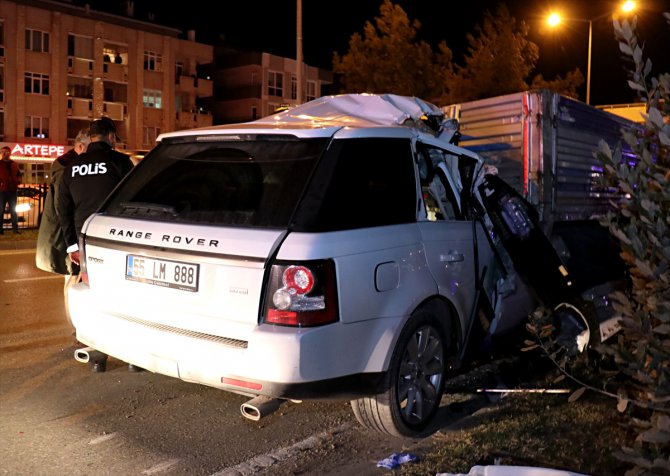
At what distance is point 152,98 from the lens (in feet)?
163

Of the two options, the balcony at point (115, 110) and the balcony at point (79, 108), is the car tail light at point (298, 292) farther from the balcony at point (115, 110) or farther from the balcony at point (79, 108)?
the balcony at point (115, 110)

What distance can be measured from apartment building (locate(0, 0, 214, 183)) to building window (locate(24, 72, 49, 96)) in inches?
2.3

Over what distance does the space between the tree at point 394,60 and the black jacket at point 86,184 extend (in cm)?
2199

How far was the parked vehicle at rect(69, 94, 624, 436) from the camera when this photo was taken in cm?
353

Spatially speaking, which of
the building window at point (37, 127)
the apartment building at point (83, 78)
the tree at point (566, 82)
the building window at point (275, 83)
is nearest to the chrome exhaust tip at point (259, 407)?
the tree at point (566, 82)

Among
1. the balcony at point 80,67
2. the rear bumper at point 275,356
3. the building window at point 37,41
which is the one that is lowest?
the rear bumper at point 275,356

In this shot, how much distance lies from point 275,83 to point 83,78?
15997mm

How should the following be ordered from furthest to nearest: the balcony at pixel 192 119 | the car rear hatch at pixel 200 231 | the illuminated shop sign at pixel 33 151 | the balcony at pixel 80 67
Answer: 1. the balcony at pixel 192 119
2. the balcony at pixel 80 67
3. the illuminated shop sign at pixel 33 151
4. the car rear hatch at pixel 200 231

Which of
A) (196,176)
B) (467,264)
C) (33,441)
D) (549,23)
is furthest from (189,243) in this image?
(549,23)

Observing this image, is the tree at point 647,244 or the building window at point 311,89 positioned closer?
the tree at point 647,244

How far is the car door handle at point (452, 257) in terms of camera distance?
439 centimetres

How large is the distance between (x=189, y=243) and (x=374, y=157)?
1.17 m

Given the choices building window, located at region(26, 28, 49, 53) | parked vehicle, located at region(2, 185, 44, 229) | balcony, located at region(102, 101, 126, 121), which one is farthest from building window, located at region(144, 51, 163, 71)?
parked vehicle, located at region(2, 185, 44, 229)

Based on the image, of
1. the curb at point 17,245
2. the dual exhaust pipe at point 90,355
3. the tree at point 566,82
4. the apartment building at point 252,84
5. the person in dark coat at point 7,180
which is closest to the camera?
the dual exhaust pipe at point 90,355
